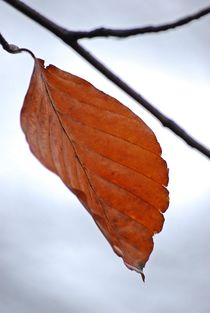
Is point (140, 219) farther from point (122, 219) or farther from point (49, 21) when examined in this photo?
point (49, 21)

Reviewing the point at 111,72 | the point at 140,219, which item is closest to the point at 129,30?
the point at 111,72

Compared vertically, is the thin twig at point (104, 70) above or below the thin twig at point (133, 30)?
below

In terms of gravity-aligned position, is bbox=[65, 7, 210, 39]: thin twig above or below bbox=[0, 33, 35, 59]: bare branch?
above

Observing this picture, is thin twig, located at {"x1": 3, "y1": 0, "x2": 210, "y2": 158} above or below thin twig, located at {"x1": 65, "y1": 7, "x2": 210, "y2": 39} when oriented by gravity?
below

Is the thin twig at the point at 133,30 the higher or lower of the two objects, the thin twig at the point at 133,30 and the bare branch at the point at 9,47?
the higher
